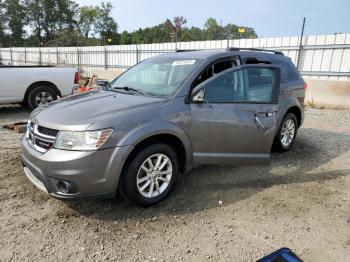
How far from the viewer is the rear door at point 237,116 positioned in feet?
13.0

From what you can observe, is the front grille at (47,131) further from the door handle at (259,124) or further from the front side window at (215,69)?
the door handle at (259,124)

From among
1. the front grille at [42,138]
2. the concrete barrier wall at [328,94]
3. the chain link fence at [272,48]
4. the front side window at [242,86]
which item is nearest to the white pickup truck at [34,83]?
the front grille at [42,138]

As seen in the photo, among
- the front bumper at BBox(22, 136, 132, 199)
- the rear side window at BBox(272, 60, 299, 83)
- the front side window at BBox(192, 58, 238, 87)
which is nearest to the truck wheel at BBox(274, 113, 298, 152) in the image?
the rear side window at BBox(272, 60, 299, 83)

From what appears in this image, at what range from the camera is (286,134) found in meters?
5.66

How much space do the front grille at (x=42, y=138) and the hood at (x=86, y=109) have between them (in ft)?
0.18

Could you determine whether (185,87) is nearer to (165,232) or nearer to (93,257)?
(165,232)

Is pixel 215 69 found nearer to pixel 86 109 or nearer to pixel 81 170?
pixel 86 109

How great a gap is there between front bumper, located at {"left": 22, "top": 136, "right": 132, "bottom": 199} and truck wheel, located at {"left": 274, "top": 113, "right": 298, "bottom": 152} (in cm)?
311

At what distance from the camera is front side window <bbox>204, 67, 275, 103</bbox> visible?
158 inches

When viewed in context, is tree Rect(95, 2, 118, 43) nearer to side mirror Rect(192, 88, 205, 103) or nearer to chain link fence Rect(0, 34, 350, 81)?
chain link fence Rect(0, 34, 350, 81)

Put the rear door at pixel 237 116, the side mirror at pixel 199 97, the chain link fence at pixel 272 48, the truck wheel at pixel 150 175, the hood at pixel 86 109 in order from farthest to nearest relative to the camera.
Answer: the chain link fence at pixel 272 48 < the rear door at pixel 237 116 < the side mirror at pixel 199 97 < the truck wheel at pixel 150 175 < the hood at pixel 86 109

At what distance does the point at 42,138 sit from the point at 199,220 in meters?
1.84

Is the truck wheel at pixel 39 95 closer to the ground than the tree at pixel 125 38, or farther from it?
closer to the ground

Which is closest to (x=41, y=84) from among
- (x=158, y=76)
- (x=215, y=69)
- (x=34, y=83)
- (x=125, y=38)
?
(x=34, y=83)
